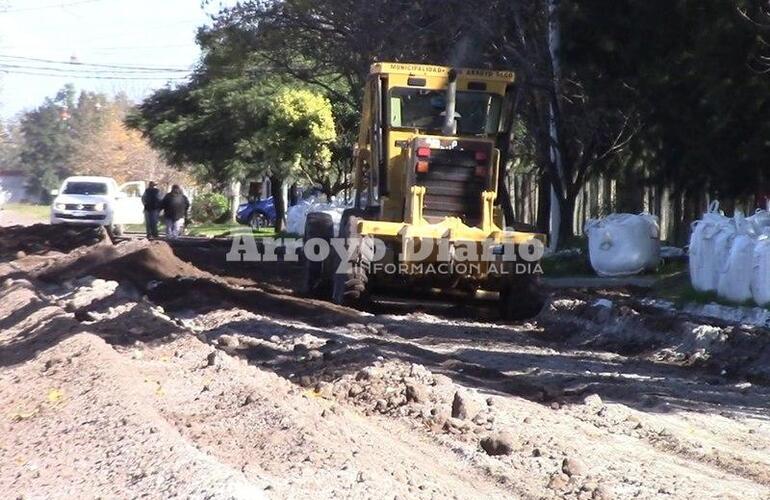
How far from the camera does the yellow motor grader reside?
54.2 feet

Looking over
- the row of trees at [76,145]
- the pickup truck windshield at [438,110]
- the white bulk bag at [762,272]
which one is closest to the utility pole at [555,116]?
the pickup truck windshield at [438,110]

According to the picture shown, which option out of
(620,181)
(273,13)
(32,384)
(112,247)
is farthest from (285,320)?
(273,13)

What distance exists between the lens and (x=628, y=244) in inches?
952

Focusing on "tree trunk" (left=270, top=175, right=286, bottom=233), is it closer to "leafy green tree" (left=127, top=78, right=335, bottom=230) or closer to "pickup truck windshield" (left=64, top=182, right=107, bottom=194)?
"leafy green tree" (left=127, top=78, right=335, bottom=230)

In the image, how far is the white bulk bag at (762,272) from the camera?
53.9ft

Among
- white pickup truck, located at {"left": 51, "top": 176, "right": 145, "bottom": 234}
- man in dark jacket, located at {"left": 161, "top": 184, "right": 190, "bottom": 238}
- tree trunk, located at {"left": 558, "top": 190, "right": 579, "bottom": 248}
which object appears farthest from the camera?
white pickup truck, located at {"left": 51, "top": 176, "right": 145, "bottom": 234}

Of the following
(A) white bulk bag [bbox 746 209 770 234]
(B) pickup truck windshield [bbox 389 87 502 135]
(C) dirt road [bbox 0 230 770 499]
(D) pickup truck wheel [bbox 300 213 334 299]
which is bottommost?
(C) dirt road [bbox 0 230 770 499]

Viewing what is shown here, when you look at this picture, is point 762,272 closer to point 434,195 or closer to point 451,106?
point 434,195

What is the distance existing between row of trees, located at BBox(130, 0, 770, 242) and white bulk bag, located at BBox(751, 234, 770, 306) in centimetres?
377

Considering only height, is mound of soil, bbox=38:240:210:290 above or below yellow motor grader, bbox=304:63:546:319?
below

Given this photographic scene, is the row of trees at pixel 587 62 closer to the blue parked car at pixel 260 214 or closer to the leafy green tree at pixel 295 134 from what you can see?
the leafy green tree at pixel 295 134

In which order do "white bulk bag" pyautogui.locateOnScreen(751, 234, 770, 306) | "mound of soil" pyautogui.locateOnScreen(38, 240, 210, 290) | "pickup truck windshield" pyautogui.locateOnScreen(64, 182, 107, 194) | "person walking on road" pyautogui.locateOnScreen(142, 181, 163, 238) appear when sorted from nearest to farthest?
"white bulk bag" pyautogui.locateOnScreen(751, 234, 770, 306) < "mound of soil" pyautogui.locateOnScreen(38, 240, 210, 290) < "person walking on road" pyautogui.locateOnScreen(142, 181, 163, 238) < "pickup truck windshield" pyautogui.locateOnScreen(64, 182, 107, 194)

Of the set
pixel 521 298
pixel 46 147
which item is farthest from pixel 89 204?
pixel 46 147

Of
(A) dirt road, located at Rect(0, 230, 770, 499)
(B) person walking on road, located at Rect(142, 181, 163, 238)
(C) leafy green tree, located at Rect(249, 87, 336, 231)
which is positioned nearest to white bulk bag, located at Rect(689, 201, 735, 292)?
(A) dirt road, located at Rect(0, 230, 770, 499)
